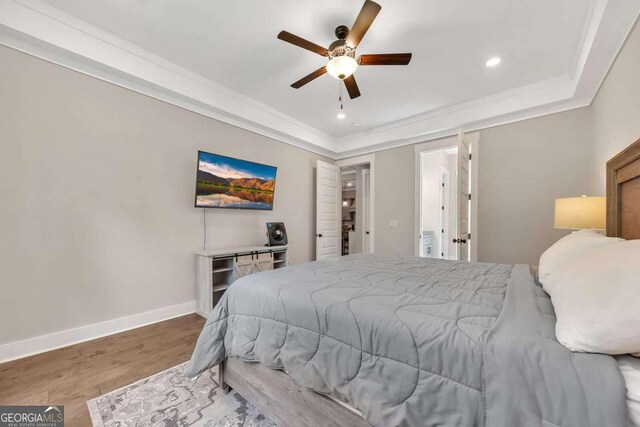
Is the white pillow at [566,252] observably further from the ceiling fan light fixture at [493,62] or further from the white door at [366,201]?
the white door at [366,201]

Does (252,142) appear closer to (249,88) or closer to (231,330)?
(249,88)

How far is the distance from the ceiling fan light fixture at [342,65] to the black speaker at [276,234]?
2271 mm

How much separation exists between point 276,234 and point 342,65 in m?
2.42

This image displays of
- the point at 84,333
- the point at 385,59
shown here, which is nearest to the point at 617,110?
the point at 385,59

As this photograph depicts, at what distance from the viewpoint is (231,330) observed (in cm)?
155

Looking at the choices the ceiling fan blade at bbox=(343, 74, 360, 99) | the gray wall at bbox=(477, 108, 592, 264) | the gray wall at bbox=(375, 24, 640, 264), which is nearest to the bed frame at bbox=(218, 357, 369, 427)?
the ceiling fan blade at bbox=(343, 74, 360, 99)

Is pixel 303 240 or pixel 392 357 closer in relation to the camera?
pixel 392 357

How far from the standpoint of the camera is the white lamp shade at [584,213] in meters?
2.09

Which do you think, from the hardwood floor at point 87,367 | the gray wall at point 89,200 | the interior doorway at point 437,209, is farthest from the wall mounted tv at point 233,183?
the interior doorway at point 437,209

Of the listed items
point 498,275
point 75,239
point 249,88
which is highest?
point 249,88

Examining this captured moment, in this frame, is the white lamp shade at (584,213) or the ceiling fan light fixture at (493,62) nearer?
the white lamp shade at (584,213)

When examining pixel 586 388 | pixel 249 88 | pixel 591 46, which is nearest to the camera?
pixel 586 388

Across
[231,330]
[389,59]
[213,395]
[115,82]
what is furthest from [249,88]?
[213,395]

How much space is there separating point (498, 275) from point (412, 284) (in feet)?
2.42
